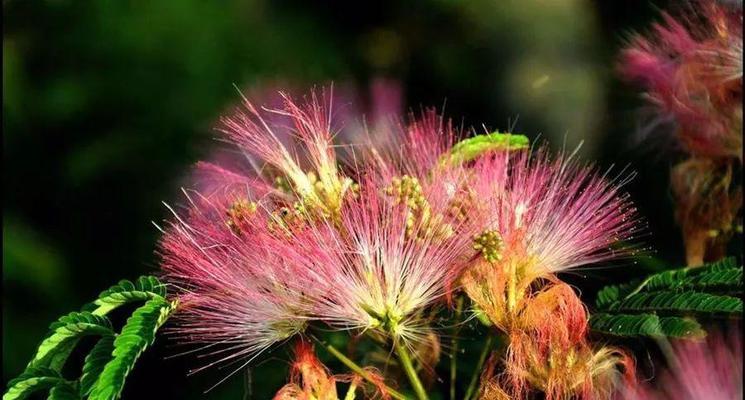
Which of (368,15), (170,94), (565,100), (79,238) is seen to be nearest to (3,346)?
(79,238)

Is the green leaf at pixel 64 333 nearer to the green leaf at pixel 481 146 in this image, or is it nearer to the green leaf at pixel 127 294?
the green leaf at pixel 127 294

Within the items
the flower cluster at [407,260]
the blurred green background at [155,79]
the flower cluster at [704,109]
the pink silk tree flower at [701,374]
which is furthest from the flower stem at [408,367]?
the blurred green background at [155,79]

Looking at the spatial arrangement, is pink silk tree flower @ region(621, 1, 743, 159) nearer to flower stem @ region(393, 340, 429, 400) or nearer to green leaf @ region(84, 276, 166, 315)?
flower stem @ region(393, 340, 429, 400)

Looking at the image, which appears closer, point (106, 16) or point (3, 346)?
point (3, 346)

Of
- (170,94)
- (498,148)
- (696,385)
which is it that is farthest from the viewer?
(170,94)

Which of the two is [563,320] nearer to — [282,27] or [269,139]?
[269,139]

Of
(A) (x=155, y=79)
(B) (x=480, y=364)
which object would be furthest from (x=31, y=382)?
(A) (x=155, y=79)

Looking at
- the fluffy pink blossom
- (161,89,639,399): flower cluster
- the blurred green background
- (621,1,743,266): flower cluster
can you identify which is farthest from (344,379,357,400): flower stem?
the blurred green background
